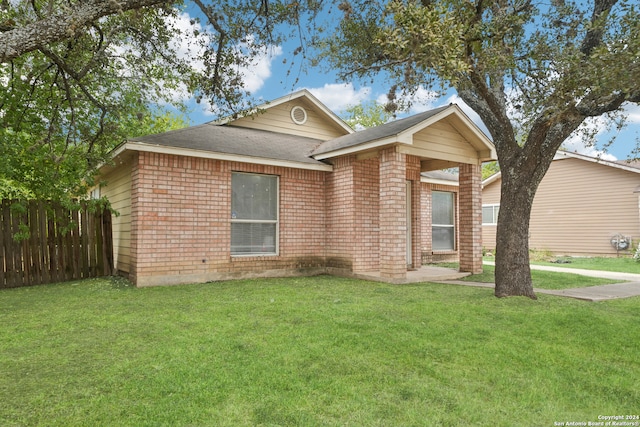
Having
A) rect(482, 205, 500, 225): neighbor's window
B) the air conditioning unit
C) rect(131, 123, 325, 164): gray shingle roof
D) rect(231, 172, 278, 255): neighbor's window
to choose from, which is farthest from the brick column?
rect(482, 205, 500, 225): neighbor's window

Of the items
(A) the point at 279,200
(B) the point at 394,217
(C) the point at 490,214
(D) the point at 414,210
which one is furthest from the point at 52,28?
(C) the point at 490,214

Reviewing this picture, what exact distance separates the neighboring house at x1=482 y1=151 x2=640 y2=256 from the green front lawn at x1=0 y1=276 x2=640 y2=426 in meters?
14.9

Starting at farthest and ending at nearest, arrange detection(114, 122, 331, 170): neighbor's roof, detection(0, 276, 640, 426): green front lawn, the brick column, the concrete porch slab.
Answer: the brick column → the concrete porch slab → detection(114, 122, 331, 170): neighbor's roof → detection(0, 276, 640, 426): green front lawn

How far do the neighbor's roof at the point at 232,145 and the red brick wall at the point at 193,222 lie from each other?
301 mm

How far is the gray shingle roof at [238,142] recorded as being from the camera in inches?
347

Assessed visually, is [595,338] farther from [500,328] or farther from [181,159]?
[181,159]

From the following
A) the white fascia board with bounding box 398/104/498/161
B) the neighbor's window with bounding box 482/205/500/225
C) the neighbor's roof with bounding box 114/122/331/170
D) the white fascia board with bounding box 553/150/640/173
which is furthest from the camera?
the neighbor's window with bounding box 482/205/500/225

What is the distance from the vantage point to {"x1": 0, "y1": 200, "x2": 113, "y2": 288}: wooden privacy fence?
866 centimetres

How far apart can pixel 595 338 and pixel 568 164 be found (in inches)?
731

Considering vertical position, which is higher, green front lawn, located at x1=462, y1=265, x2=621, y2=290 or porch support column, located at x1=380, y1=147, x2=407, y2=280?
porch support column, located at x1=380, y1=147, x2=407, y2=280

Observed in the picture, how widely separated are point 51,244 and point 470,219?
10.4m

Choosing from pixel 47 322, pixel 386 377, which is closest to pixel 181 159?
pixel 47 322

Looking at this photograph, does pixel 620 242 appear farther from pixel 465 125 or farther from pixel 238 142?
pixel 238 142

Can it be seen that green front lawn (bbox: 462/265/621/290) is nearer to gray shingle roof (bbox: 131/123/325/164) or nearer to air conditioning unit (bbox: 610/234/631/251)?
gray shingle roof (bbox: 131/123/325/164)
